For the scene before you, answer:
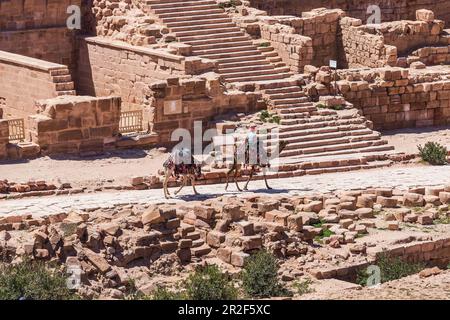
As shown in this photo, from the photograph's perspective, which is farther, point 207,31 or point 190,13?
point 190,13

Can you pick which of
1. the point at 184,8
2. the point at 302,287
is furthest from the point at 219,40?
the point at 302,287

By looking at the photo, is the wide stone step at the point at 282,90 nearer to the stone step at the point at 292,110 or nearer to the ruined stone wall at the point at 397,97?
the stone step at the point at 292,110

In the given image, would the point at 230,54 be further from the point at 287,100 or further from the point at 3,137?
the point at 3,137

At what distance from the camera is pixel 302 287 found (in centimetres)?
2733

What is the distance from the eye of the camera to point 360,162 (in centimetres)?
3647

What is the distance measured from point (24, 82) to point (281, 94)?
6309 millimetres

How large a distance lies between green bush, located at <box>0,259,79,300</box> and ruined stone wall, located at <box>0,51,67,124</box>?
11.8 meters

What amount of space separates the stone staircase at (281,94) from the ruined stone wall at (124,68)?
149 cm

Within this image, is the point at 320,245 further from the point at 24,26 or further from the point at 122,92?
the point at 24,26

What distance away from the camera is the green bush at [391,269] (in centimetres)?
2792

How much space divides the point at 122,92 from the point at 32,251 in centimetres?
1326

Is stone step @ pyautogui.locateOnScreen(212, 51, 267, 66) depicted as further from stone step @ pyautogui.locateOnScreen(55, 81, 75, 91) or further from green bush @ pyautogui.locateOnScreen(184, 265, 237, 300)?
green bush @ pyautogui.locateOnScreen(184, 265, 237, 300)

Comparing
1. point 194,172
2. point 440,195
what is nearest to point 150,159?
point 194,172

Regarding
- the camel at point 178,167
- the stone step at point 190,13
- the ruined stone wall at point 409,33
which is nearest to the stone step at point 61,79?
the stone step at point 190,13
